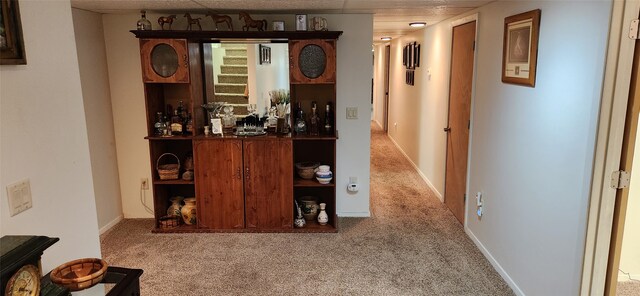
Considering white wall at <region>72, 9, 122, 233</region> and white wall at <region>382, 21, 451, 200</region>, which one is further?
white wall at <region>382, 21, 451, 200</region>

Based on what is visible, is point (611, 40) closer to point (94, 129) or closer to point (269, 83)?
point (269, 83)

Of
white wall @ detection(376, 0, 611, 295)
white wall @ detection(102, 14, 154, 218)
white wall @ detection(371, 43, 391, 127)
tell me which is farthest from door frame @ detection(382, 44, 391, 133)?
white wall @ detection(102, 14, 154, 218)

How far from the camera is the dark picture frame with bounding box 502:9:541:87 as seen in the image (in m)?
2.68

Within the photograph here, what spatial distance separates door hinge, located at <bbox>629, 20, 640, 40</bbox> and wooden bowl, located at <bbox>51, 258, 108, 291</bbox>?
7.91 feet

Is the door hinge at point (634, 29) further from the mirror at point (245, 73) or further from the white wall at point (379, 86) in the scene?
the white wall at point (379, 86)

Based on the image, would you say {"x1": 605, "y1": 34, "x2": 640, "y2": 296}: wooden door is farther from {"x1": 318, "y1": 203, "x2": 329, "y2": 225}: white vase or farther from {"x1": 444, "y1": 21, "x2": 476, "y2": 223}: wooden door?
{"x1": 318, "y1": 203, "x2": 329, "y2": 225}: white vase

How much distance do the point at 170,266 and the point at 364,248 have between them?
1.59 m

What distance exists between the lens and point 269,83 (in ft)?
14.0

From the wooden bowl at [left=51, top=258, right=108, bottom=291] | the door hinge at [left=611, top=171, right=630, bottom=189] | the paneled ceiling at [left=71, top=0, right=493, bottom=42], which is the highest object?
the paneled ceiling at [left=71, top=0, right=493, bottom=42]

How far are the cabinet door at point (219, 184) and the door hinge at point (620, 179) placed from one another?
2.83 m

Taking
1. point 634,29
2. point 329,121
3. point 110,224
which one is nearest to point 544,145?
point 634,29

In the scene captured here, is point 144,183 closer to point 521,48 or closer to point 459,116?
point 459,116

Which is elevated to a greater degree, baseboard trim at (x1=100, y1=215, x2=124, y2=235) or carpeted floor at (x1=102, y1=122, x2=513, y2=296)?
baseboard trim at (x1=100, y1=215, x2=124, y2=235)

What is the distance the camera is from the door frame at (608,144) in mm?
1977
